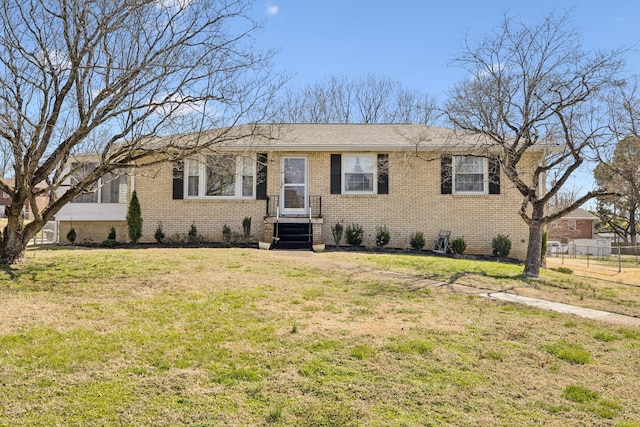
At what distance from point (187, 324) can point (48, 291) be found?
8.99 ft

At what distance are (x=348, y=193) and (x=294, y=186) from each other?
1804mm

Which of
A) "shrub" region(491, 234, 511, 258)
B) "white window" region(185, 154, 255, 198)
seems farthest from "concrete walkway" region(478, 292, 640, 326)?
"white window" region(185, 154, 255, 198)

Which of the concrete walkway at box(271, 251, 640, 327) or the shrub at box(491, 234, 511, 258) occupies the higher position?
the shrub at box(491, 234, 511, 258)

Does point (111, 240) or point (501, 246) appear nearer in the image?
point (501, 246)

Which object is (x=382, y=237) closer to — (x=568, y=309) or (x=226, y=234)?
(x=226, y=234)

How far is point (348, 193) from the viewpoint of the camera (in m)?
14.9

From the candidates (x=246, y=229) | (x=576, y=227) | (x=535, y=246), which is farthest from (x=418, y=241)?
(x=576, y=227)

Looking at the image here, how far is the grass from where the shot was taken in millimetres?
3445

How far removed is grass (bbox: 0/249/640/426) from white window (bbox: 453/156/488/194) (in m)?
7.46

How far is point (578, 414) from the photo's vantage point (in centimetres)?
351

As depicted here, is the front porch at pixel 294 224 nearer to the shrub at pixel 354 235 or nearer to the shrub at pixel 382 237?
the shrub at pixel 354 235

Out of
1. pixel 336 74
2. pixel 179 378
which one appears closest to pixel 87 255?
pixel 179 378

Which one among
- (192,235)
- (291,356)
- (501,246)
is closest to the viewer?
(291,356)

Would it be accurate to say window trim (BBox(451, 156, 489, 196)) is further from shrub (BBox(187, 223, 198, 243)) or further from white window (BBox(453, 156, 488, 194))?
shrub (BBox(187, 223, 198, 243))
